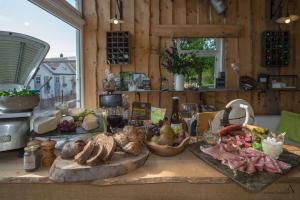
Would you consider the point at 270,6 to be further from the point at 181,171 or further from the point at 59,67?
the point at 181,171

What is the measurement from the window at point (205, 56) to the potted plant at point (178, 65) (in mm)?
238

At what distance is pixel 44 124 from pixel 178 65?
2291mm

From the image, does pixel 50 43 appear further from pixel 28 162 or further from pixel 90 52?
pixel 28 162

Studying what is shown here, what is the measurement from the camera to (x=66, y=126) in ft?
4.35

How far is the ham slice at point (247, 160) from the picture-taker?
41.4 inches

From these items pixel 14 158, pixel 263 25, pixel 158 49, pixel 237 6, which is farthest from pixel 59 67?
pixel 263 25

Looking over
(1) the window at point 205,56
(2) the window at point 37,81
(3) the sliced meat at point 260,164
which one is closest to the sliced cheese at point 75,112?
(2) the window at point 37,81

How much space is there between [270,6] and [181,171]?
11.2 ft

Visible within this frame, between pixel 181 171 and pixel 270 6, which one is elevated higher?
pixel 270 6

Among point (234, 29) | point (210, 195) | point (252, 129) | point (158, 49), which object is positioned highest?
point (234, 29)

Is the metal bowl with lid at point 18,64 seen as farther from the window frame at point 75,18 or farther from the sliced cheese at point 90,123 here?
the window frame at point 75,18

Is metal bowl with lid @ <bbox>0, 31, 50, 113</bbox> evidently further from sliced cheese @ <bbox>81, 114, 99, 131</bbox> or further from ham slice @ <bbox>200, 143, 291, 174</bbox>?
ham slice @ <bbox>200, 143, 291, 174</bbox>

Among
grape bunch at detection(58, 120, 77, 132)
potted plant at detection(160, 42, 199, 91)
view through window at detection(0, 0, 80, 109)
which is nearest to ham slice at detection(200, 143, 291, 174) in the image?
grape bunch at detection(58, 120, 77, 132)

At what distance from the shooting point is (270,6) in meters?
3.62
